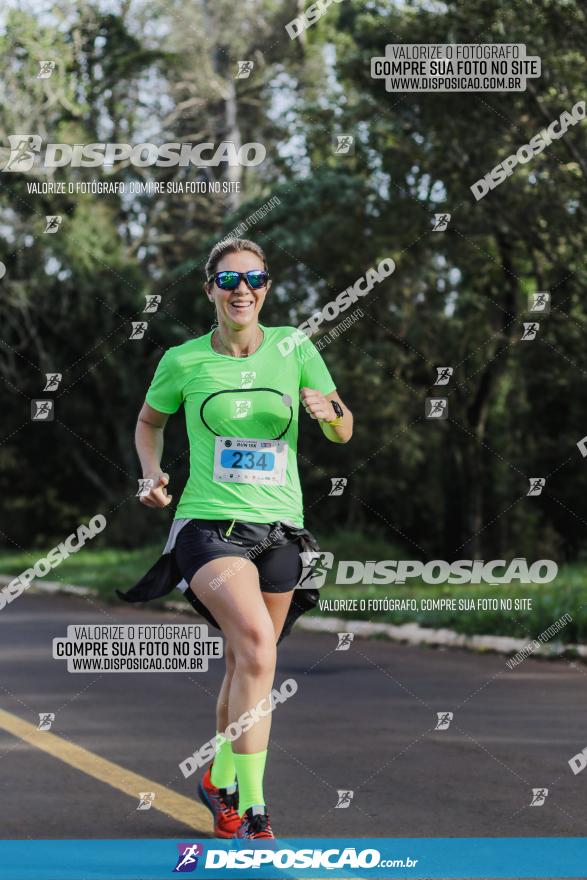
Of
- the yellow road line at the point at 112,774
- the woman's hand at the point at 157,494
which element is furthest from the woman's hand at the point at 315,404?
the yellow road line at the point at 112,774

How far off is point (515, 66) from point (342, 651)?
5.77 metres

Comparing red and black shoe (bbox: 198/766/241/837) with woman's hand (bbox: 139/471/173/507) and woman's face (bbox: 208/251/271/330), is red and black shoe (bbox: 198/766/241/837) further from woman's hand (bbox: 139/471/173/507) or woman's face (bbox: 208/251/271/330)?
woman's face (bbox: 208/251/271/330)

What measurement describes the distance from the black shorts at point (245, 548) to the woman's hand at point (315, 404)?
1.41 feet

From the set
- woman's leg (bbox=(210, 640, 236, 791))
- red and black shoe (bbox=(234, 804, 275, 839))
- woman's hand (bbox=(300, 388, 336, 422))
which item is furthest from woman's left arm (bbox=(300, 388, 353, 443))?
red and black shoe (bbox=(234, 804, 275, 839))

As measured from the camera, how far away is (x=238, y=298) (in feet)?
19.3

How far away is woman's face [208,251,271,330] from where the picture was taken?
231 inches

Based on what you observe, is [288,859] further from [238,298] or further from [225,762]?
[238,298]

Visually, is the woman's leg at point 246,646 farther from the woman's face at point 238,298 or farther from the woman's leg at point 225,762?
the woman's face at point 238,298

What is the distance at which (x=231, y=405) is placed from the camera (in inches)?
228

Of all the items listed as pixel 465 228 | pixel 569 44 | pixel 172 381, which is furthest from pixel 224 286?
pixel 465 228

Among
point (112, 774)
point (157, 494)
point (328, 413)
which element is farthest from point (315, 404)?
point (112, 774)

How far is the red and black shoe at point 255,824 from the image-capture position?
562 cm

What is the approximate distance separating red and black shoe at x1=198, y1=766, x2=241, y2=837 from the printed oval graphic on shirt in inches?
52.9

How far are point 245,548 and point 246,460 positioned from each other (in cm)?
31
